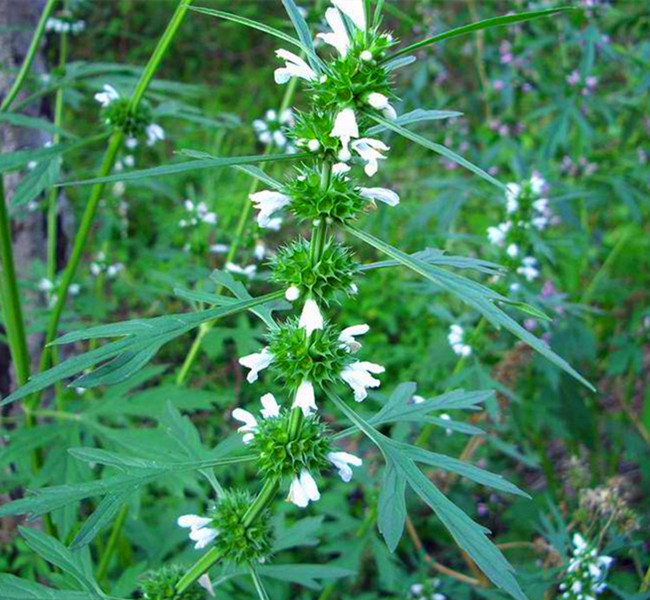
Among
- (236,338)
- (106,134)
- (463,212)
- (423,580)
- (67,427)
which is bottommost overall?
(423,580)

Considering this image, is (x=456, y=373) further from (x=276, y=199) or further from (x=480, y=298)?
(x=480, y=298)

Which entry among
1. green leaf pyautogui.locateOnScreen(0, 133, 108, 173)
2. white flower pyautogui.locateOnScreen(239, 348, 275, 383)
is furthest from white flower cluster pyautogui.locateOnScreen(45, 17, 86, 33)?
white flower pyautogui.locateOnScreen(239, 348, 275, 383)

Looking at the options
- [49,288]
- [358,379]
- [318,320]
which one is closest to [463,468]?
[358,379]

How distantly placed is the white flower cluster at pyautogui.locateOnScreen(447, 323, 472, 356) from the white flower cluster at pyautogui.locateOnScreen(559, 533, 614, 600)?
0.78m

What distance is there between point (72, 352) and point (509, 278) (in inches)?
73.3

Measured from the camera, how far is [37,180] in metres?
2.00

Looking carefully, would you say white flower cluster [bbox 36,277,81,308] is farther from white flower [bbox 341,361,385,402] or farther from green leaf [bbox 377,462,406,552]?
green leaf [bbox 377,462,406,552]

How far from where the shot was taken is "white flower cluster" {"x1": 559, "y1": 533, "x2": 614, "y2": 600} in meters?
1.91

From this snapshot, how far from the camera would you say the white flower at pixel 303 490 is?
1326 mm

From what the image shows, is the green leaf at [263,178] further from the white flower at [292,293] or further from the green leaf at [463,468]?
the green leaf at [463,468]

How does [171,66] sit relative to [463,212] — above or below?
above

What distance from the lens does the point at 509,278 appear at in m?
2.63

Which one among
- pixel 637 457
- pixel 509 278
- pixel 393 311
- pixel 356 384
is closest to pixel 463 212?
pixel 393 311

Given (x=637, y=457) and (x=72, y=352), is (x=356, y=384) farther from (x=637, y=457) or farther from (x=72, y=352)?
(x=637, y=457)
